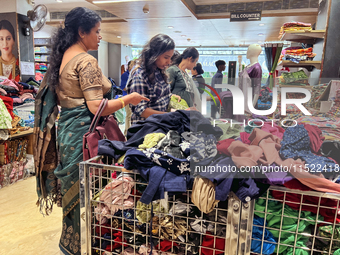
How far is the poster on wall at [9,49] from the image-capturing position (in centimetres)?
380

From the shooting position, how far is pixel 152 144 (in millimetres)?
984

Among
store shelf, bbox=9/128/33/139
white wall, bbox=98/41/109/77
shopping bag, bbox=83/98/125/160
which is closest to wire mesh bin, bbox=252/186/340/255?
shopping bag, bbox=83/98/125/160

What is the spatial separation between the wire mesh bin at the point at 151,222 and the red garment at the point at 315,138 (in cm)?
30

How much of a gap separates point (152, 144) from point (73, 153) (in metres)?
0.65

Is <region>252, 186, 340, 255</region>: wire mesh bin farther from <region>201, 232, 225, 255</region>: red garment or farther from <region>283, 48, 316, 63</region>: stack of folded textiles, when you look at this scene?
<region>283, 48, 316, 63</region>: stack of folded textiles

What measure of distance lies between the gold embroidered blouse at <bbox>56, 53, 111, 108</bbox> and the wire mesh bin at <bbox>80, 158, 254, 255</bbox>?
0.52 meters

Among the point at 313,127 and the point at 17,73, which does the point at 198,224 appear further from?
the point at 17,73

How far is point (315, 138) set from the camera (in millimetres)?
860

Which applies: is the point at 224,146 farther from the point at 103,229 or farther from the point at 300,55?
the point at 300,55

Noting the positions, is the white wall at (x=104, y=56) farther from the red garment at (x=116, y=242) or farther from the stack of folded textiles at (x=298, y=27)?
the red garment at (x=116, y=242)

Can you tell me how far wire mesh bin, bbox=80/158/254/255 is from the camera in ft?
2.71

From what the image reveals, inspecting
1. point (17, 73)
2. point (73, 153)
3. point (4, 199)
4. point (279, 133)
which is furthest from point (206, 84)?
point (17, 73)

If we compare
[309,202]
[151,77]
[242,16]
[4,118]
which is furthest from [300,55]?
[4,118]

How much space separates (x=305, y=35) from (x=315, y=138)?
3278 mm
